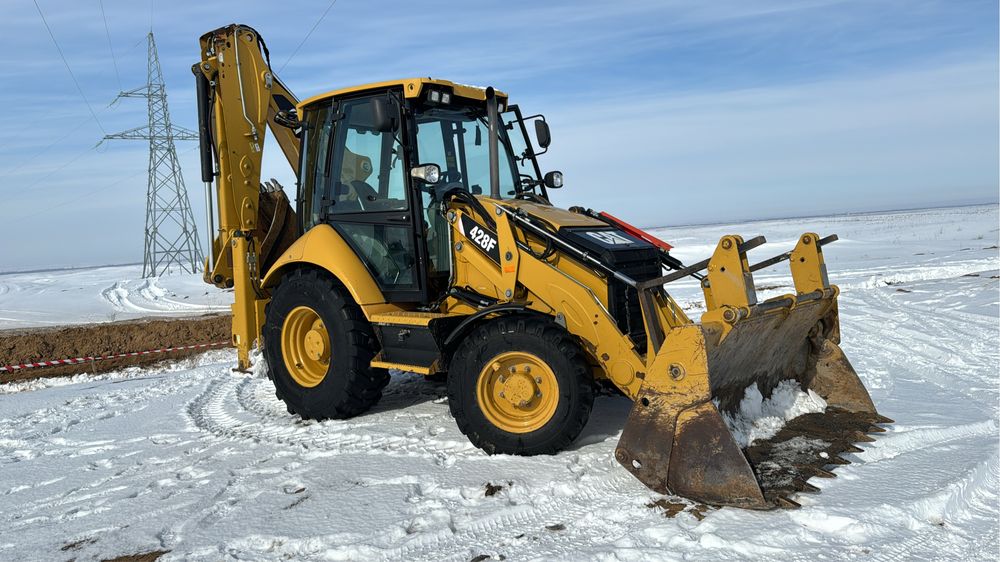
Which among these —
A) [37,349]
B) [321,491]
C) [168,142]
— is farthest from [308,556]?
[168,142]

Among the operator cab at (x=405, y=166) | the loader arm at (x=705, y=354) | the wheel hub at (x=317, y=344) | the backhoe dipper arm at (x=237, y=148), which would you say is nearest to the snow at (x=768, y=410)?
the loader arm at (x=705, y=354)

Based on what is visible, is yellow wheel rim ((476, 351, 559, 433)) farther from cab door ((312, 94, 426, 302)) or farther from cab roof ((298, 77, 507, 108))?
cab roof ((298, 77, 507, 108))

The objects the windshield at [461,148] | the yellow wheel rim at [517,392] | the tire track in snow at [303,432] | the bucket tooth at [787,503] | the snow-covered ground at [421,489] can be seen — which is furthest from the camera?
the windshield at [461,148]

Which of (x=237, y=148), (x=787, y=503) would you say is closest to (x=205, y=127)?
(x=237, y=148)

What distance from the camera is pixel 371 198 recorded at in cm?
582

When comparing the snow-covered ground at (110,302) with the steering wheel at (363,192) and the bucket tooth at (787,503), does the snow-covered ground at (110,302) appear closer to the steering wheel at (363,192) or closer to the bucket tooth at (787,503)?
the steering wheel at (363,192)

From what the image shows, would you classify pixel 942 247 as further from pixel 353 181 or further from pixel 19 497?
pixel 19 497

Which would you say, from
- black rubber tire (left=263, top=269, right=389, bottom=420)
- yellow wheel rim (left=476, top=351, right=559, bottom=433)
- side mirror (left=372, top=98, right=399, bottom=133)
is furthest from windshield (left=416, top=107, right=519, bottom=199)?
yellow wheel rim (left=476, top=351, right=559, bottom=433)

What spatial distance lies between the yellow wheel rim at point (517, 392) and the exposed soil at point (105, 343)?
7.89 meters

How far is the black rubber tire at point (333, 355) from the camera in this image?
5766 mm

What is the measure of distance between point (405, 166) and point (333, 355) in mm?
1621

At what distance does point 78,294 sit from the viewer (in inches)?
907

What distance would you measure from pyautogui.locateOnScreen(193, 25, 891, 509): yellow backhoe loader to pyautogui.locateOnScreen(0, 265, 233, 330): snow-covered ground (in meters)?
11.5

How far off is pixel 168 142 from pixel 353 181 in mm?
23370
